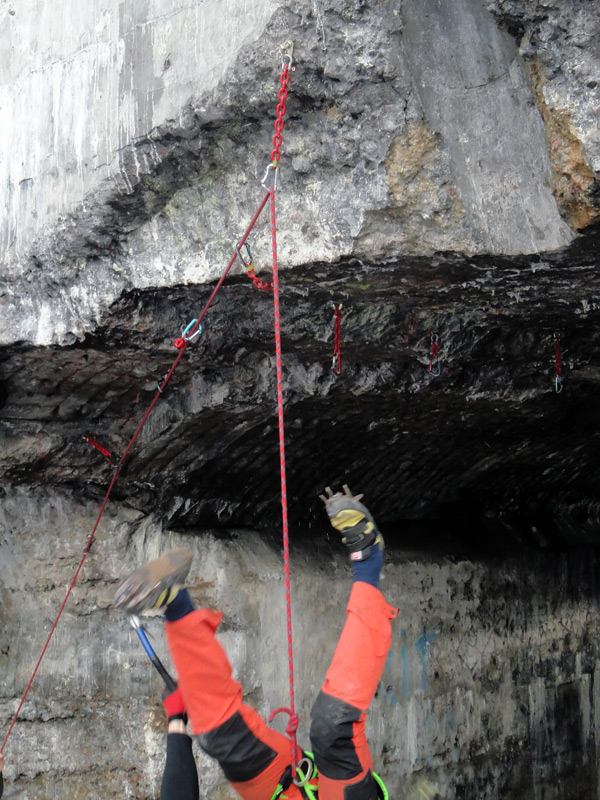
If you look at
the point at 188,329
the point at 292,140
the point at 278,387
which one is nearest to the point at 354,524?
the point at 278,387

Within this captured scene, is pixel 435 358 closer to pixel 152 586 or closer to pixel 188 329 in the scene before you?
pixel 188 329

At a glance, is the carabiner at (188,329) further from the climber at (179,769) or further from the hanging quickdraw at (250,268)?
the climber at (179,769)

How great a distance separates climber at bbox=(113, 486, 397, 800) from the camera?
1924 mm

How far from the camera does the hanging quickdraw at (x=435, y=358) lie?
3124 millimetres

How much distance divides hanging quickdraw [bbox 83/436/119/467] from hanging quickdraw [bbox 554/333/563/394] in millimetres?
1882

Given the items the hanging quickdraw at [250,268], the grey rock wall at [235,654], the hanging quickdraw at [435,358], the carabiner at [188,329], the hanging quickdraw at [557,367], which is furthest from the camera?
the grey rock wall at [235,654]

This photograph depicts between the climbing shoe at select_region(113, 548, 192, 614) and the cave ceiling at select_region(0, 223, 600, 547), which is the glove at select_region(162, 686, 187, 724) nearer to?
the climbing shoe at select_region(113, 548, 192, 614)

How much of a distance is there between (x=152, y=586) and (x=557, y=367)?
7.01 feet

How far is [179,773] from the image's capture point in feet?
6.96

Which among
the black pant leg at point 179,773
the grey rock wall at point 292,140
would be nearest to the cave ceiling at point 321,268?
the grey rock wall at point 292,140

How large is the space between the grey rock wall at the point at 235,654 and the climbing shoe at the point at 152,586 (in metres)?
1.69

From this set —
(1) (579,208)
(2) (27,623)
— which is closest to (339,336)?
(1) (579,208)

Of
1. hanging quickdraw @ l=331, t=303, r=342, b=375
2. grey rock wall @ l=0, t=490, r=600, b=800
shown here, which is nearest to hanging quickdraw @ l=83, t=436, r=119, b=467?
grey rock wall @ l=0, t=490, r=600, b=800

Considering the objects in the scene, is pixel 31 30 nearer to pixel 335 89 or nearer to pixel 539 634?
pixel 335 89
